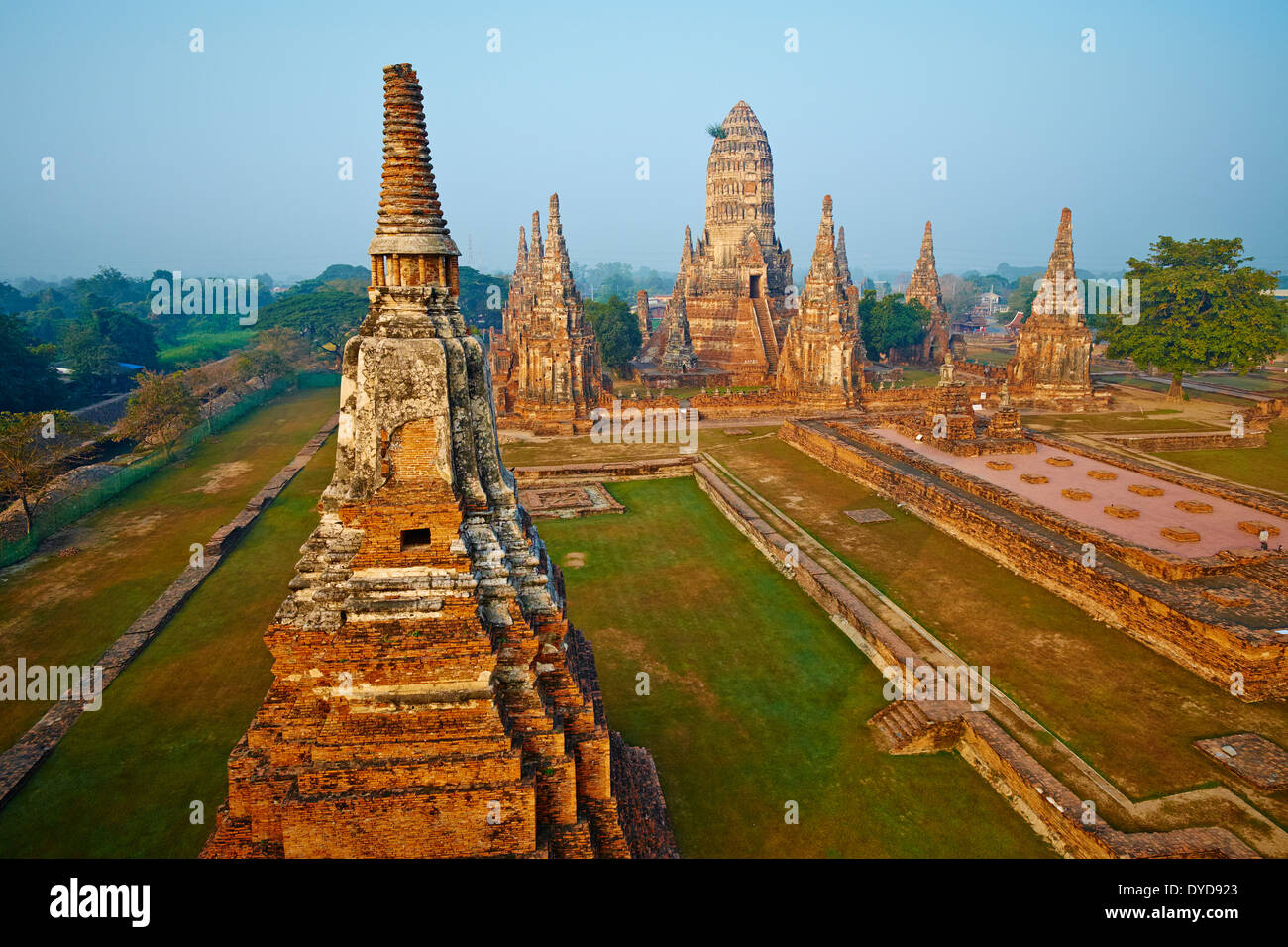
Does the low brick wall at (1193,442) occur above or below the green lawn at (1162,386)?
below

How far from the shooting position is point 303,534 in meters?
20.3

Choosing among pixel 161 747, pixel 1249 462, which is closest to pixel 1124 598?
pixel 161 747

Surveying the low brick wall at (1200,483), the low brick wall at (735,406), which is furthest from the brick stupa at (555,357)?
the low brick wall at (1200,483)

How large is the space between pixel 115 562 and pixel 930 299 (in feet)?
176

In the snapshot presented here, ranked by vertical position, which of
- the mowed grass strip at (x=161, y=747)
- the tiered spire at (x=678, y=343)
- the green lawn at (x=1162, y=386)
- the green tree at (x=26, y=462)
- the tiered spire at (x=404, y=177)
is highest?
the tiered spire at (x=678, y=343)

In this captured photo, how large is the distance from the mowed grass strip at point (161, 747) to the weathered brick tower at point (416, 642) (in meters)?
3.00

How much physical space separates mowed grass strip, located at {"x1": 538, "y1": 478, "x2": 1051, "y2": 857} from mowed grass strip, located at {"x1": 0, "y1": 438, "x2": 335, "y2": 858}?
5.93m

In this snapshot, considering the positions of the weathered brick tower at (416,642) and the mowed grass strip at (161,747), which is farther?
the mowed grass strip at (161,747)

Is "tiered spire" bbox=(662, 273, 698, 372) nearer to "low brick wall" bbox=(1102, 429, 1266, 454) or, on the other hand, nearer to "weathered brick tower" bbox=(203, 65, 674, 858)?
"low brick wall" bbox=(1102, 429, 1266, 454)

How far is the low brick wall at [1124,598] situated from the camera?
1205 cm

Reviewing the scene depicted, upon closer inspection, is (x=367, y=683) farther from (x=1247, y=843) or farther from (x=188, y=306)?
(x=188, y=306)

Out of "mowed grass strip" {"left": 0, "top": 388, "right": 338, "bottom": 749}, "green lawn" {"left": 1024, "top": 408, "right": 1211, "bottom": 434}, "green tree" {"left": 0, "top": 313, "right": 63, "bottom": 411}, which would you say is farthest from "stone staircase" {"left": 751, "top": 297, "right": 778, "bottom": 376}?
"green tree" {"left": 0, "top": 313, "right": 63, "bottom": 411}

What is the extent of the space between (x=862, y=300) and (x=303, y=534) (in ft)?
147

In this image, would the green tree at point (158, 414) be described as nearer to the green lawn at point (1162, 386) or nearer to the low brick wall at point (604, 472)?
the low brick wall at point (604, 472)
